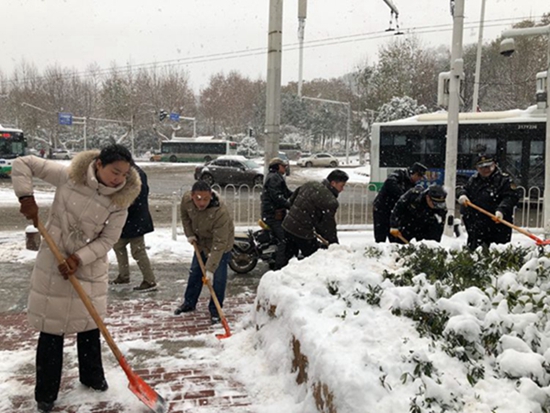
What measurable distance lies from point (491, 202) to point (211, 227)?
3.37m

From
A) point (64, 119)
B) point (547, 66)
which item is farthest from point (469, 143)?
point (64, 119)

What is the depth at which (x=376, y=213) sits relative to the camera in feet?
22.1

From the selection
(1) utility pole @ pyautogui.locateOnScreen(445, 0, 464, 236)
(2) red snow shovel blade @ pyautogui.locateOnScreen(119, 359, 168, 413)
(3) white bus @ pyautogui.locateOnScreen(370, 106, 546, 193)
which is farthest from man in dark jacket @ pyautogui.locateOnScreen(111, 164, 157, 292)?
(3) white bus @ pyautogui.locateOnScreen(370, 106, 546, 193)

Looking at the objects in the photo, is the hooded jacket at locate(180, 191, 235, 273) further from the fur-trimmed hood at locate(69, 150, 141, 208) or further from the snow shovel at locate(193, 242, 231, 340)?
the fur-trimmed hood at locate(69, 150, 141, 208)

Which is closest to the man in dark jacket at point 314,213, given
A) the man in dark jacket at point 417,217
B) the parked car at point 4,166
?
the man in dark jacket at point 417,217

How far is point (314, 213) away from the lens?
5.62m

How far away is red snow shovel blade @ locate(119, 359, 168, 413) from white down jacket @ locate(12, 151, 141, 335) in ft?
1.50

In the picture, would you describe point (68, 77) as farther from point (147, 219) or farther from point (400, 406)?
point (400, 406)

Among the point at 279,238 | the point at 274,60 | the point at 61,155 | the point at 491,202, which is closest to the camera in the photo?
the point at 491,202

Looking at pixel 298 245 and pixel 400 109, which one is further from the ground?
pixel 400 109

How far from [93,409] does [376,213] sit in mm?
4552

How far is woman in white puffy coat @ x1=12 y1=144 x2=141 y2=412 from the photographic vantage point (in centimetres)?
310

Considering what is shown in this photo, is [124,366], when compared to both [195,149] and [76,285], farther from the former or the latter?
[195,149]

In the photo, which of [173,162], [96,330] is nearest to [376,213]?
[96,330]
